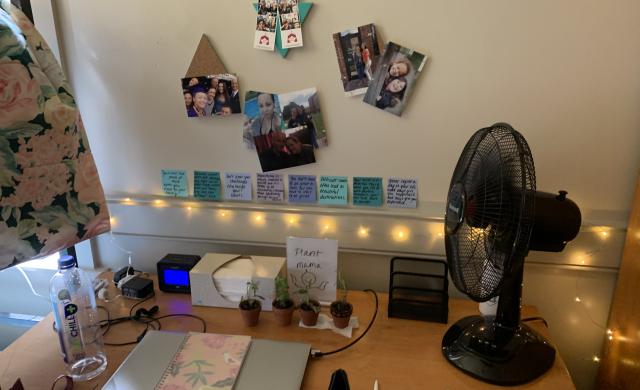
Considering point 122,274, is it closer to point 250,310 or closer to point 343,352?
point 250,310

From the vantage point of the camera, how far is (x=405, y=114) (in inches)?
46.1

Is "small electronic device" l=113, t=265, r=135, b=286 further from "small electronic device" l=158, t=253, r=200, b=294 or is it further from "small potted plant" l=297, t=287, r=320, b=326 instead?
"small potted plant" l=297, t=287, r=320, b=326

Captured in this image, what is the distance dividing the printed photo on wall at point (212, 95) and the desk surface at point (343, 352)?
1.85ft

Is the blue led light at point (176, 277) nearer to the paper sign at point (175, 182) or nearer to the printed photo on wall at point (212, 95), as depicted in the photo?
the paper sign at point (175, 182)

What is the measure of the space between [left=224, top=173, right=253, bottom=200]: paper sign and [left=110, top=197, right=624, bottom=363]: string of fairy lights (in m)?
0.03

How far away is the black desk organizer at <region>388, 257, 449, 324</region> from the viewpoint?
113 cm

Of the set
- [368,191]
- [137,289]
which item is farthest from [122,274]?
[368,191]

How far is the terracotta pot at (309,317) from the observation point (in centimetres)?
109

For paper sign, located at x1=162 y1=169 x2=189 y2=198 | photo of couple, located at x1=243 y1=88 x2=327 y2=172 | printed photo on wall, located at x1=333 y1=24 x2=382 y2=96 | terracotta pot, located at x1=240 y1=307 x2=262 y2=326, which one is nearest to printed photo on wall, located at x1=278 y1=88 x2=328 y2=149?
photo of couple, located at x1=243 y1=88 x2=327 y2=172

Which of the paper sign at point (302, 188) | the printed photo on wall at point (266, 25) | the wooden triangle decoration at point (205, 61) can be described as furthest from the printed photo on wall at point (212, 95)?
the paper sign at point (302, 188)

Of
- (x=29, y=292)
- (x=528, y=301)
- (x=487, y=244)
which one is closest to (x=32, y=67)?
(x=29, y=292)

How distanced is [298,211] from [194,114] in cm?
43

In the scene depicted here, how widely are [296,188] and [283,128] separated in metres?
0.18

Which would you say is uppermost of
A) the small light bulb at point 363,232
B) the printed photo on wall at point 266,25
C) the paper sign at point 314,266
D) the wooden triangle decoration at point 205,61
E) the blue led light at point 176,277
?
the printed photo on wall at point 266,25
